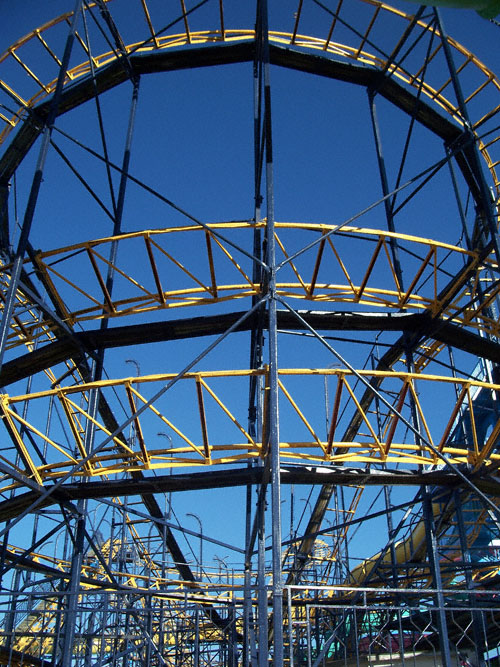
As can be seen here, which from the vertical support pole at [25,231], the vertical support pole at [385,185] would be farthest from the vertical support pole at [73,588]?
the vertical support pole at [385,185]

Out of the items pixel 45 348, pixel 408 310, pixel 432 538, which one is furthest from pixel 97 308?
pixel 432 538

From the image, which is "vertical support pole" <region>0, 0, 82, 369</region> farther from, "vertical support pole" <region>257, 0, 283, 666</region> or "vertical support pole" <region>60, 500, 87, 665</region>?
"vertical support pole" <region>60, 500, 87, 665</region>

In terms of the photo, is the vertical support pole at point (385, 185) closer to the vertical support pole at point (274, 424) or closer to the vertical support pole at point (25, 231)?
the vertical support pole at point (274, 424)

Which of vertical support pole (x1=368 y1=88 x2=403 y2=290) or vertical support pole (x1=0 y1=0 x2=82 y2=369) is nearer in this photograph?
vertical support pole (x1=0 y1=0 x2=82 y2=369)

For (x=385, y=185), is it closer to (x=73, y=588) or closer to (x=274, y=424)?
(x=274, y=424)

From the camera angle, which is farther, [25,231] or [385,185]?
[385,185]

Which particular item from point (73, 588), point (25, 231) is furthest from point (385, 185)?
point (73, 588)

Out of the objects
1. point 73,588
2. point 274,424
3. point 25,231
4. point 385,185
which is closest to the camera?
point 274,424

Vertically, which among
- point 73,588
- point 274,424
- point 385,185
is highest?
point 385,185

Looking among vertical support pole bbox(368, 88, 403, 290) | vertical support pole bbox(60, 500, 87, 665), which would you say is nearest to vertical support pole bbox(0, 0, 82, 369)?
vertical support pole bbox(60, 500, 87, 665)

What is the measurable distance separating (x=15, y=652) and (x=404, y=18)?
21087 millimetres

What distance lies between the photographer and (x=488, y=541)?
23.3 meters

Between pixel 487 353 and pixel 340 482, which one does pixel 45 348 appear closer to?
pixel 340 482

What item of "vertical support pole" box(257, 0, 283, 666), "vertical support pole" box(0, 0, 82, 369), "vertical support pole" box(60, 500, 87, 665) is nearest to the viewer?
"vertical support pole" box(257, 0, 283, 666)
